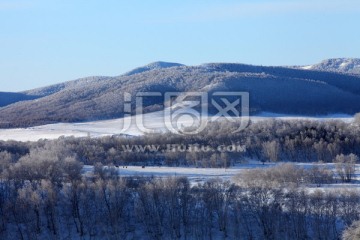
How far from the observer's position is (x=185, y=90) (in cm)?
8725

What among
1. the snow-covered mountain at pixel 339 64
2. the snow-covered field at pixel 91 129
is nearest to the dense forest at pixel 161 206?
the snow-covered field at pixel 91 129

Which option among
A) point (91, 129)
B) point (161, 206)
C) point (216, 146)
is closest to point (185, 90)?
point (91, 129)

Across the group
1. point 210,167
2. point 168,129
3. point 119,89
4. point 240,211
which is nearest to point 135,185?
point 240,211

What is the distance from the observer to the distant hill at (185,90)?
81.9 m

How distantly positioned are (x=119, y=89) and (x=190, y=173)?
5522 centimetres

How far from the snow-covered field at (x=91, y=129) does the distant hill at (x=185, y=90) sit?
10.8 feet

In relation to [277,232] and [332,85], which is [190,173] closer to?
[277,232]

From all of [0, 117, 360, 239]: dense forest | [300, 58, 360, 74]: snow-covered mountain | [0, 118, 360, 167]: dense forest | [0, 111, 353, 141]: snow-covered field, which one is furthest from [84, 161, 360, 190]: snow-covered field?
[300, 58, 360, 74]: snow-covered mountain

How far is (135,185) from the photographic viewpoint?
3020 cm

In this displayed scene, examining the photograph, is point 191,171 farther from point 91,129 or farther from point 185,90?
point 185,90

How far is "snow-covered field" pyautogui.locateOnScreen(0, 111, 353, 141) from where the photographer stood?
2509 inches

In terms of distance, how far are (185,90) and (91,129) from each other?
66.3 feet

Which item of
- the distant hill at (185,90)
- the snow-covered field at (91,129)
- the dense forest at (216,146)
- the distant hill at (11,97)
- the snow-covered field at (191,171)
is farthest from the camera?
the distant hill at (11,97)

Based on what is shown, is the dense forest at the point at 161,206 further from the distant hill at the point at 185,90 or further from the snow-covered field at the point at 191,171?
the distant hill at the point at 185,90
